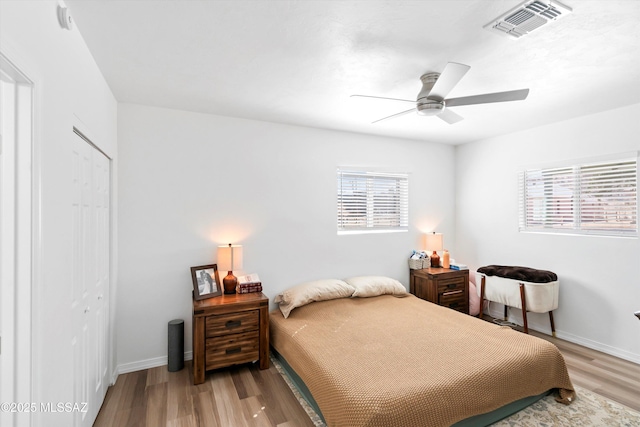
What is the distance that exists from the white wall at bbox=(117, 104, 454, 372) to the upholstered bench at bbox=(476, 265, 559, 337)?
3.62 feet

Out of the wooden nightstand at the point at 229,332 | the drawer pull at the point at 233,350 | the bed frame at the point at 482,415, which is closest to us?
the bed frame at the point at 482,415

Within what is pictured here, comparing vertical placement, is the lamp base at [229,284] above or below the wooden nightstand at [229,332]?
above

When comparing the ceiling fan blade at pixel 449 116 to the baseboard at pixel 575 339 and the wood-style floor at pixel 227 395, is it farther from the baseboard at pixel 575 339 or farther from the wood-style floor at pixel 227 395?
the baseboard at pixel 575 339

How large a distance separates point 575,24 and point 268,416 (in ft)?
10.5

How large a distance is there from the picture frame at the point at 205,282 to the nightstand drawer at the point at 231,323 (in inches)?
11.5

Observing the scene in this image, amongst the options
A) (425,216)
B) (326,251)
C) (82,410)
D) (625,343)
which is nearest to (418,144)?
(425,216)

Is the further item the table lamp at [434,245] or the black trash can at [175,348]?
the table lamp at [434,245]

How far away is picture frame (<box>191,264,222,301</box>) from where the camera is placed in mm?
3049

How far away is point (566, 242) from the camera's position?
3.66 metres

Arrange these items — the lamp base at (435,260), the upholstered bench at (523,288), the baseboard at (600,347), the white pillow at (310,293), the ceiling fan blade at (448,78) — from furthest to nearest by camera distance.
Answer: the lamp base at (435,260), the upholstered bench at (523,288), the white pillow at (310,293), the baseboard at (600,347), the ceiling fan blade at (448,78)

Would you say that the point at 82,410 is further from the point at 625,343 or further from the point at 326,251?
the point at 625,343

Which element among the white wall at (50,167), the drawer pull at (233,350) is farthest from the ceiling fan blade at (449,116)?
the drawer pull at (233,350)

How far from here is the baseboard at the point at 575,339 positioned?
10.5ft

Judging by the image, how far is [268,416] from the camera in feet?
7.65
